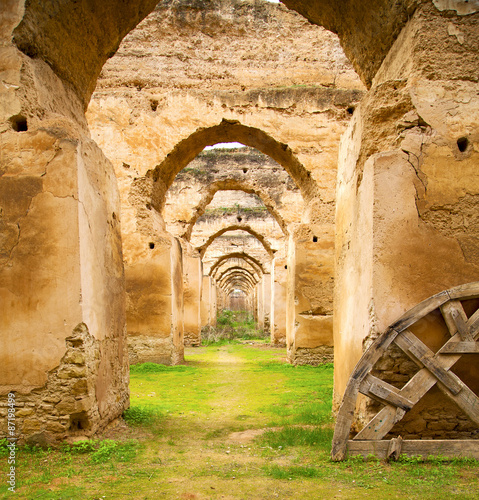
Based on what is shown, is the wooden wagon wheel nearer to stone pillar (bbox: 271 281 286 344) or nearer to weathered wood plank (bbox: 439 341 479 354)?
weathered wood plank (bbox: 439 341 479 354)

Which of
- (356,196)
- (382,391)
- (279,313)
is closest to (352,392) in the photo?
(382,391)

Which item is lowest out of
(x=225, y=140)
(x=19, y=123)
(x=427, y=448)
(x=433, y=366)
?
(x=427, y=448)

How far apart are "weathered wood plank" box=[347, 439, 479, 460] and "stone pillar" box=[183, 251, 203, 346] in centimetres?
1027

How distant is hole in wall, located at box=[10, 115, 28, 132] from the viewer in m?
3.19

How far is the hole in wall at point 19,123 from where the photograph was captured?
10.5 feet

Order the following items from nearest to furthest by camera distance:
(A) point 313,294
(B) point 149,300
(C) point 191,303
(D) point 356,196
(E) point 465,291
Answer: (E) point 465,291
(D) point 356,196
(B) point 149,300
(A) point 313,294
(C) point 191,303

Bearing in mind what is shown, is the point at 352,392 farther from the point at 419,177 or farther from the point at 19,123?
the point at 19,123

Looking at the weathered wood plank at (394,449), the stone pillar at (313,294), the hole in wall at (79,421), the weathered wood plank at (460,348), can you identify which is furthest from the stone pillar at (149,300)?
the weathered wood plank at (460,348)

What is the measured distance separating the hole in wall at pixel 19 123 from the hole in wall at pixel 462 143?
341cm

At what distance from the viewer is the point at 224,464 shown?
291cm

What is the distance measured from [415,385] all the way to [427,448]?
40cm

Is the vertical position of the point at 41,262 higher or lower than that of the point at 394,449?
higher

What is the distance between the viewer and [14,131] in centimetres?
317

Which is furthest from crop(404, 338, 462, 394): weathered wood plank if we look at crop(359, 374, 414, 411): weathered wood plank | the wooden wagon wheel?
crop(359, 374, 414, 411): weathered wood plank
